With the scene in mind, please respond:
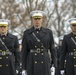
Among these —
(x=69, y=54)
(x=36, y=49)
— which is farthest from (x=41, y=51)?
(x=69, y=54)

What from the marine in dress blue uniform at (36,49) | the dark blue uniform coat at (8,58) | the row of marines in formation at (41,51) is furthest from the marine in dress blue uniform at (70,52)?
the dark blue uniform coat at (8,58)

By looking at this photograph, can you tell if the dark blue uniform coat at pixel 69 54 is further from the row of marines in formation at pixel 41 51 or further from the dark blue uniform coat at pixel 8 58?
the dark blue uniform coat at pixel 8 58

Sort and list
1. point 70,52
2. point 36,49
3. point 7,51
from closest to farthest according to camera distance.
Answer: point 36,49 < point 70,52 < point 7,51

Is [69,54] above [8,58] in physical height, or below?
above

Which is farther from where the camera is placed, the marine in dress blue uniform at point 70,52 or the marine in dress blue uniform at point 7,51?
the marine in dress blue uniform at point 7,51

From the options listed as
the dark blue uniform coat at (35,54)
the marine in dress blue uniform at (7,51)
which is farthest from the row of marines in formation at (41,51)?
the marine in dress blue uniform at (7,51)

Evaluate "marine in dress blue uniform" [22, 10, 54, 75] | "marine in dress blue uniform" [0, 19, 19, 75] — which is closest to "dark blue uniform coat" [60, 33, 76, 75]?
"marine in dress blue uniform" [22, 10, 54, 75]

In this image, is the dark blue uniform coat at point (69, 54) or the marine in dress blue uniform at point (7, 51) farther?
the marine in dress blue uniform at point (7, 51)

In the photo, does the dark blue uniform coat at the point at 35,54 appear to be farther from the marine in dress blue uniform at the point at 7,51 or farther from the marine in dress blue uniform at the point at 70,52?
the marine in dress blue uniform at the point at 7,51

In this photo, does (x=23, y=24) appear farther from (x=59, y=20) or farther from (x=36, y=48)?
(x=36, y=48)

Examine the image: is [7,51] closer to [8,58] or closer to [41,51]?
[8,58]

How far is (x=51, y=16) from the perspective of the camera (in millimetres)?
34438

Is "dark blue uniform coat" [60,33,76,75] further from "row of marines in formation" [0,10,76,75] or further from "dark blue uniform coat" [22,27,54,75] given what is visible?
"dark blue uniform coat" [22,27,54,75]

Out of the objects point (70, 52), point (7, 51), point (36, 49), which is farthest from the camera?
point (7, 51)
